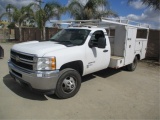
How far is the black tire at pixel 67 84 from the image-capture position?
14.9ft

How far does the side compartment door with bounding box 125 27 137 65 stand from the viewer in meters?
7.12

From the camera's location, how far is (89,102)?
4.65 m

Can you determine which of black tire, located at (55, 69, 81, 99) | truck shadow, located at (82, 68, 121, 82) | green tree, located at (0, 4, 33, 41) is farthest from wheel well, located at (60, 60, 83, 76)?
green tree, located at (0, 4, 33, 41)

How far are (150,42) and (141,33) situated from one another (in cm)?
90

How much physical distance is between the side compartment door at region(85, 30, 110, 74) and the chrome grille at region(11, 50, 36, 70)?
1726 millimetres

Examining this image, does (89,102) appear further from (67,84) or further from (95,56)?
(95,56)

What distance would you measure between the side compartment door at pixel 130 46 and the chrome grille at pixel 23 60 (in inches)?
167

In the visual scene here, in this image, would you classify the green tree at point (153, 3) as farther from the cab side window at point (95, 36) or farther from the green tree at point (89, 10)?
the cab side window at point (95, 36)

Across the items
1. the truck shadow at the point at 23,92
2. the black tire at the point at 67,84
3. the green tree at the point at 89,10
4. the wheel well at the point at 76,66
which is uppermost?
the green tree at the point at 89,10

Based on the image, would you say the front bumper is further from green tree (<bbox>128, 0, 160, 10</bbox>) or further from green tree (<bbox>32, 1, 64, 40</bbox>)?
green tree (<bbox>32, 1, 64, 40</bbox>)

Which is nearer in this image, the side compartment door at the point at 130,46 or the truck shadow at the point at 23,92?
the truck shadow at the point at 23,92

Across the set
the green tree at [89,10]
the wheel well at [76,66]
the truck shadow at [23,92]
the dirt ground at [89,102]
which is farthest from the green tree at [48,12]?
the wheel well at [76,66]

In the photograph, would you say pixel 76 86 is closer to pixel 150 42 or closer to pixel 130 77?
pixel 130 77

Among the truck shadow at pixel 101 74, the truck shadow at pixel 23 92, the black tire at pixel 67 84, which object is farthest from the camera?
the truck shadow at pixel 101 74
